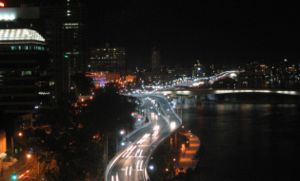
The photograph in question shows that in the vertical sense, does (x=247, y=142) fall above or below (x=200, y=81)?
below

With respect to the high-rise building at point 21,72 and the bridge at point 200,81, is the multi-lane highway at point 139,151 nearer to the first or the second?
the high-rise building at point 21,72

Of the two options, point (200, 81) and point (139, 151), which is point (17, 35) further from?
point (200, 81)

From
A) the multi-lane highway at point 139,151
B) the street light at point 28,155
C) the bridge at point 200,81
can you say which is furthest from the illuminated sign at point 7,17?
the bridge at point 200,81

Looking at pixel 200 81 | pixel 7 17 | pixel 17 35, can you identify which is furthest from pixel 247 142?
pixel 200 81

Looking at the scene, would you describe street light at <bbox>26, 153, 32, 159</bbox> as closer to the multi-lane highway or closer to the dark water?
the multi-lane highway

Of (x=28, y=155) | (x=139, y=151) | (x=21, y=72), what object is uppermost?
(x=21, y=72)

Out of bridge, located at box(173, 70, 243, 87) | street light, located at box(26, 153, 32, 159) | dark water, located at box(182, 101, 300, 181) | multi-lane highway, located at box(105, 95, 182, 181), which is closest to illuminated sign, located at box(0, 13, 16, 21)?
multi-lane highway, located at box(105, 95, 182, 181)
